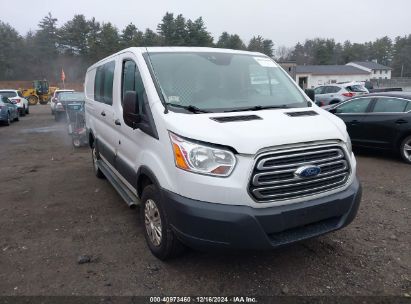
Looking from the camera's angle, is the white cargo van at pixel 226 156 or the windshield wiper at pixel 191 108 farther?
the windshield wiper at pixel 191 108

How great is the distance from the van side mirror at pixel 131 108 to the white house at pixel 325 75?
228 ft

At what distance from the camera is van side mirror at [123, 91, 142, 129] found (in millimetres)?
3590

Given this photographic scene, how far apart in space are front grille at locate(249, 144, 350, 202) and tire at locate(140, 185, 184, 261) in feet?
3.10

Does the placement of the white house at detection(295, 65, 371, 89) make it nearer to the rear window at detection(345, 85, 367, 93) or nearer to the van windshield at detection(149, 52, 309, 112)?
the rear window at detection(345, 85, 367, 93)

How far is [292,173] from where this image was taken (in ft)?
10.1

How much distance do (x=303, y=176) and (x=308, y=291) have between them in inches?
41.2

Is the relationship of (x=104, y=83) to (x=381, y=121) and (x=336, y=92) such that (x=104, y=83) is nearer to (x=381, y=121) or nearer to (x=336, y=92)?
(x=381, y=121)

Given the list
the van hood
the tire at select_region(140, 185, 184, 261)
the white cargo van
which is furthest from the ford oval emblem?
the tire at select_region(140, 185, 184, 261)

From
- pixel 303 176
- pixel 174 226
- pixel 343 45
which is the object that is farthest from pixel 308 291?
pixel 343 45

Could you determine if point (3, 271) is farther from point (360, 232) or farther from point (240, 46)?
point (240, 46)

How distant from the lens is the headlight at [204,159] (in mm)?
2982

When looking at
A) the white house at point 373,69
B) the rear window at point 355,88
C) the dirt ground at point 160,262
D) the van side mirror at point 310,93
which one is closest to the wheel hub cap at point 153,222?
the dirt ground at point 160,262

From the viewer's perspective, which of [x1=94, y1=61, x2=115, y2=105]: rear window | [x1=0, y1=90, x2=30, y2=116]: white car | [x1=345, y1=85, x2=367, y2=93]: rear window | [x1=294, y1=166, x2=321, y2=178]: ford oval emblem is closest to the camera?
[x1=294, y1=166, x2=321, y2=178]: ford oval emblem

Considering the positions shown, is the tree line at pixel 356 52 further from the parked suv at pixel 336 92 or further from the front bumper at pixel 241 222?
the front bumper at pixel 241 222
